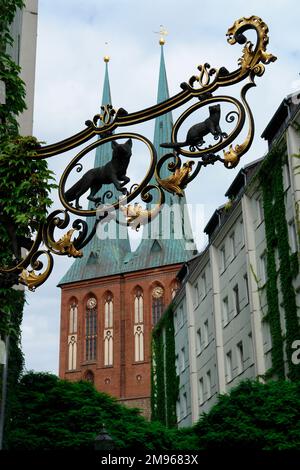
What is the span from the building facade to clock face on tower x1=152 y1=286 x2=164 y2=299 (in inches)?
1515

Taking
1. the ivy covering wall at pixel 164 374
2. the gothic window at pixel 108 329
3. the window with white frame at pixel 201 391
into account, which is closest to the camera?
the window with white frame at pixel 201 391

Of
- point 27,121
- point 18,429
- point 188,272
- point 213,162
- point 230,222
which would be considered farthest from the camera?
point 188,272

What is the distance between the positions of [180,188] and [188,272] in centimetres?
4255

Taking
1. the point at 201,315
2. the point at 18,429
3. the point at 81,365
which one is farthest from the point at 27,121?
the point at 81,365

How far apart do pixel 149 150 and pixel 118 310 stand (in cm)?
8178

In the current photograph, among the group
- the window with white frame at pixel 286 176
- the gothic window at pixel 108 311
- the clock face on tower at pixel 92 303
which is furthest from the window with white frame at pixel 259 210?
the clock face on tower at pixel 92 303

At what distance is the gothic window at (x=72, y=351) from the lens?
3386 inches

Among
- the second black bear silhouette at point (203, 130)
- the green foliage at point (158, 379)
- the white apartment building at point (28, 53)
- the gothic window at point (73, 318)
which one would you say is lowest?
the second black bear silhouette at point (203, 130)

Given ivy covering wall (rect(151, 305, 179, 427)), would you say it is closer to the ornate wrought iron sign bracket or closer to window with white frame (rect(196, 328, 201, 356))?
window with white frame (rect(196, 328, 201, 356))

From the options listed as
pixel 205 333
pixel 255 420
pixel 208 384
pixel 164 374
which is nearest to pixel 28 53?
pixel 255 420

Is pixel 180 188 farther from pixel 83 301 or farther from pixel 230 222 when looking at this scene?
pixel 83 301

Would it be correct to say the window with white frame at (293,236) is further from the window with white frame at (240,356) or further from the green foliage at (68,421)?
the green foliage at (68,421)

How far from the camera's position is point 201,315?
147 ft

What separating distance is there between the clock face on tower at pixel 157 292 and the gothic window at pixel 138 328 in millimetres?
1532
